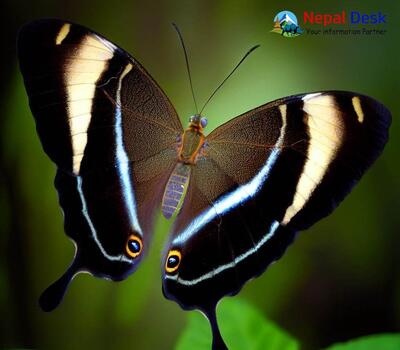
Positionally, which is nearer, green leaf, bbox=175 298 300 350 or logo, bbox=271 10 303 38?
green leaf, bbox=175 298 300 350

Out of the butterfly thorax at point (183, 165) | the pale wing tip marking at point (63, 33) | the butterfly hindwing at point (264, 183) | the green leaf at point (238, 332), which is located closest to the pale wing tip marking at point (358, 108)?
the butterfly hindwing at point (264, 183)

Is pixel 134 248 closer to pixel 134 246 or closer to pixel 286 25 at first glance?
pixel 134 246

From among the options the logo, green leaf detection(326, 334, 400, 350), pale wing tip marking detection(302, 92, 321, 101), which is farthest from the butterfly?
the logo

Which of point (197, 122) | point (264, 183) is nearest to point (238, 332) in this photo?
point (264, 183)

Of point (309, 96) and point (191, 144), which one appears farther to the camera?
point (191, 144)

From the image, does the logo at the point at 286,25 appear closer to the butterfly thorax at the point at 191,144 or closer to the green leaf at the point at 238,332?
the butterfly thorax at the point at 191,144

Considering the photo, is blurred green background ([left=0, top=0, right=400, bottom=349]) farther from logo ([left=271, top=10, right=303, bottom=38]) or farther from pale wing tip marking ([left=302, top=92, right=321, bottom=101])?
pale wing tip marking ([left=302, top=92, right=321, bottom=101])
